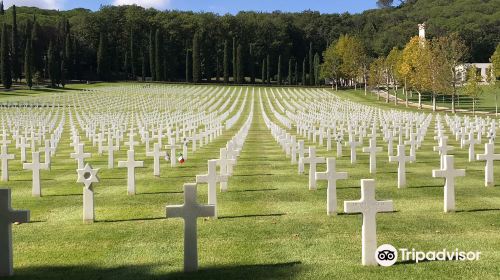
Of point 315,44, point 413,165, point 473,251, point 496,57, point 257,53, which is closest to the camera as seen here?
point 473,251

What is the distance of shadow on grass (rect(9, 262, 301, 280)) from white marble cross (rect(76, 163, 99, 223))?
249cm

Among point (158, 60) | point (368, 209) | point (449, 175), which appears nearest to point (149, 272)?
point (368, 209)

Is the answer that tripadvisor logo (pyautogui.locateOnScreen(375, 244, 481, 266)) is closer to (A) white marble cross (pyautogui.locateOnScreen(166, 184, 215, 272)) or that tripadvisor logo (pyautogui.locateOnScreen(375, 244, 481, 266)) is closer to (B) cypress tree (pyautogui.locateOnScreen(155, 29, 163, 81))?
(A) white marble cross (pyautogui.locateOnScreen(166, 184, 215, 272))

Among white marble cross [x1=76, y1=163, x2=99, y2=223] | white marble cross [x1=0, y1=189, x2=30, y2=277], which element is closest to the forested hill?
white marble cross [x1=76, y1=163, x2=99, y2=223]

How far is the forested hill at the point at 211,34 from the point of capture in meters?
116

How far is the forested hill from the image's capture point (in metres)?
116

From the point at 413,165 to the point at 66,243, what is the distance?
11.4m

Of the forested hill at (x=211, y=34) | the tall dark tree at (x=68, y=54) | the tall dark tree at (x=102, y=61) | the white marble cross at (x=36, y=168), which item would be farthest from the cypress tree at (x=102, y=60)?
the white marble cross at (x=36, y=168)

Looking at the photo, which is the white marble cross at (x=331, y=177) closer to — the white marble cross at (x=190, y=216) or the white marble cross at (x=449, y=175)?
the white marble cross at (x=449, y=175)

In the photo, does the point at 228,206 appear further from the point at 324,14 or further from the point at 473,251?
the point at 324,14

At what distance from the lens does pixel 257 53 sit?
133m

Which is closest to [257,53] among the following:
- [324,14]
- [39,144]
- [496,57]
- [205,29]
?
[205,29]

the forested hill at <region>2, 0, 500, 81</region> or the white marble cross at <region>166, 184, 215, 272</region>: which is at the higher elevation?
the forested hill at <region>2, 0, 500, 81</region>

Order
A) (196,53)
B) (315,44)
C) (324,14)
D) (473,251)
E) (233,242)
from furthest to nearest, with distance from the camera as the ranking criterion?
(324,14)
(315,44)
(196,53)
(233,242)
(473,251)
